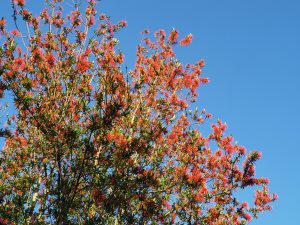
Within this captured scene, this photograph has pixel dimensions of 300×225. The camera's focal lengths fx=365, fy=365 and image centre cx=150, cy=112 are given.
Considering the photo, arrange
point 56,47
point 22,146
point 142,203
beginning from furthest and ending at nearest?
1. point 22,146
2. point 56,47
3. point 142,203

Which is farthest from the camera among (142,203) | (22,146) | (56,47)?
(22,146)

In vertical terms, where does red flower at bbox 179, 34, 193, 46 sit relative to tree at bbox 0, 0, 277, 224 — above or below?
above

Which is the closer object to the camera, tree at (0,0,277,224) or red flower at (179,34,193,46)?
tree at (0,0,277,224)

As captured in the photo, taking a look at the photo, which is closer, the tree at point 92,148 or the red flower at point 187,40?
the tree at point 92,148

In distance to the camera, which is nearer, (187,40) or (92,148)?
(92,148)

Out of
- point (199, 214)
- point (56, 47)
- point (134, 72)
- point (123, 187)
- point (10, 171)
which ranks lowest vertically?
point (123, 187)

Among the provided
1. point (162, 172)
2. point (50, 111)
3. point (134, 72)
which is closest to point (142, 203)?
point (162, 172)

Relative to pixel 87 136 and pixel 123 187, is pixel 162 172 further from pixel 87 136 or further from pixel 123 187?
pixel 87 136

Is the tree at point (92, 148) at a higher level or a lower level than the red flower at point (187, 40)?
lower

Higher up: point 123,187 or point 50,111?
point 50,111

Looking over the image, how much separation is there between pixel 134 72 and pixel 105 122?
705cm

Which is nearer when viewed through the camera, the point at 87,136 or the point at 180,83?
the point at 87,136

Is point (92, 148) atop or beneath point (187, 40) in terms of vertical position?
beneath

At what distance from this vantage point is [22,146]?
40.9 ft
